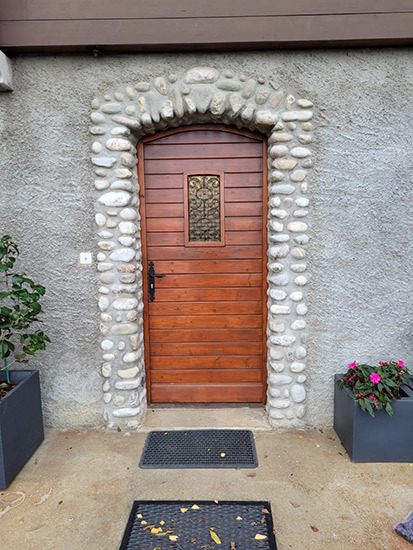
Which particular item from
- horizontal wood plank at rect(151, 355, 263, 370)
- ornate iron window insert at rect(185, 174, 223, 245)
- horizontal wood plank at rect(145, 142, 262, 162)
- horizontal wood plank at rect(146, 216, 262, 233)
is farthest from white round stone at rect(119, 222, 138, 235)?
horizontal wood plank at rect(151, 355, 263, 370)

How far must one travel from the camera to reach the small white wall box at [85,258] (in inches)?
105

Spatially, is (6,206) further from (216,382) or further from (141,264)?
(216,382)

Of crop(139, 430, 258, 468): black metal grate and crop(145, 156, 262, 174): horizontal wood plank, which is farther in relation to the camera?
crop(145, 156, 262, 174): horizontal wood plank

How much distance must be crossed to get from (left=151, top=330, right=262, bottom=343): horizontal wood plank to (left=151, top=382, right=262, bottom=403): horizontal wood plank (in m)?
0.38

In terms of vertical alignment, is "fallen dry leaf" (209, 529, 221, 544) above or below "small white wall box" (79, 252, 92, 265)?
below

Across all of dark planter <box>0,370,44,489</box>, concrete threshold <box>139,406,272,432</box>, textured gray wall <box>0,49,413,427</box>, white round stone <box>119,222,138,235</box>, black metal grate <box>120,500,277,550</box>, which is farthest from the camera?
concrete threshold <box>139,406,272,432</box>

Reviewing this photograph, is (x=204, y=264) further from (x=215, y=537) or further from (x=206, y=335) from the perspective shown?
(x=215, y=537)

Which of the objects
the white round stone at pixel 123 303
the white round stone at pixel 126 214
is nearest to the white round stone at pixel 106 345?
the white round stone at pixel 123 303

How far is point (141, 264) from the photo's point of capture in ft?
9.36

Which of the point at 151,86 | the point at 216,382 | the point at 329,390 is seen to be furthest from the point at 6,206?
the point at 329,390

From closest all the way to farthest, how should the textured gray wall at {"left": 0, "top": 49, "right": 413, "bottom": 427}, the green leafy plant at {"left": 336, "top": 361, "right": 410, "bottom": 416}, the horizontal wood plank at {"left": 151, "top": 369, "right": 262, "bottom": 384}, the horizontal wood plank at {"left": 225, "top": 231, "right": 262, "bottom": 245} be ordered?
1. the green leafy plant at {"left": 336, "top": 361, "right": 410, "bottom": 416}
2. the textured gray wall at {"left": 0, "top": 49, "right": 413, "bottom": 427}
3. the horizontal wood plank at {"left": 225, "top": 231, "right": 262, "bottom": 245}
4. the horizontal wood plank at {"left": 151, "top": 369, "right": 262, "bottom": 384}

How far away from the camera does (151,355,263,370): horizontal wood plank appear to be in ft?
9.63

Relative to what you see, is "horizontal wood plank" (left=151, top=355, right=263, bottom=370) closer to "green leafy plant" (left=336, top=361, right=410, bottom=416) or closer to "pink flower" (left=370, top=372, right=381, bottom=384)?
"green leafy plant" (left=336, top=361, right=410, bottom=416)

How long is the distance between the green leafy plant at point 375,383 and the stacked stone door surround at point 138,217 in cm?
36
